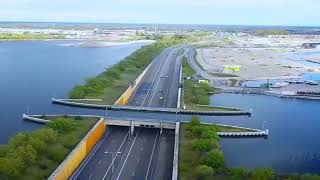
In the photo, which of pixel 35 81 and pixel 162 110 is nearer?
pixel 162 110

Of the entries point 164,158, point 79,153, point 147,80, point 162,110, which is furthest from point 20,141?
point 147,80

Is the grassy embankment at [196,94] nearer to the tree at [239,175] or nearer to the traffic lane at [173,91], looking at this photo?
the traffic lane at [173,91]

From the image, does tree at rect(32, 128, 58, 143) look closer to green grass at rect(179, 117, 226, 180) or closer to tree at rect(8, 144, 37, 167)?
tree at rect(8, 144, 37, 167)

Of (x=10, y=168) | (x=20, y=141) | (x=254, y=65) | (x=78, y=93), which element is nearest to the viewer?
(x=10, y=168)

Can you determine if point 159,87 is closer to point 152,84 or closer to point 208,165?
point 152,84

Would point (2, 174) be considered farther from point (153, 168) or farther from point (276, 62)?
point (276, 62)

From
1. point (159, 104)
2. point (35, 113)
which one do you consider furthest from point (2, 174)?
point (159, 104)
